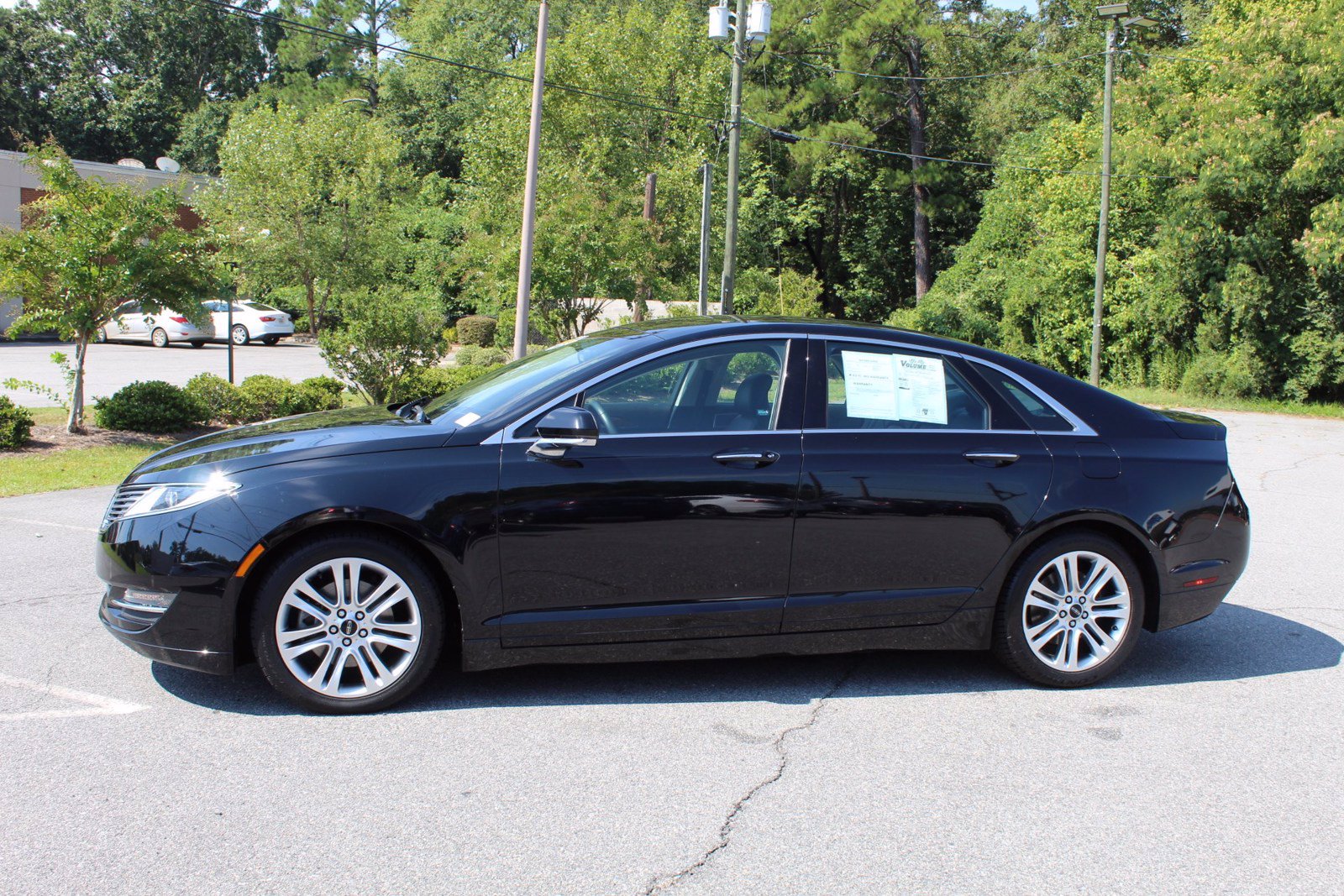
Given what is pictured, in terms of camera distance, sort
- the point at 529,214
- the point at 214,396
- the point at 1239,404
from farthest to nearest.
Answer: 1. the point at 1239,404
2. the point at 529,214
3. the point at 214,396

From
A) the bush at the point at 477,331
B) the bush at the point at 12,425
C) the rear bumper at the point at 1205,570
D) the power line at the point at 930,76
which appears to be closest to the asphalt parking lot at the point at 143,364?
the bush at the point at 12,425

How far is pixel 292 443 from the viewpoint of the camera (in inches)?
177

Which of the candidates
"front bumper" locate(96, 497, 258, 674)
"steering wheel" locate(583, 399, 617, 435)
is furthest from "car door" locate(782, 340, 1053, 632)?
"front bumper" locate(96, 497, 258, 674)

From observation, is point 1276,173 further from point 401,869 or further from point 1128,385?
point 401,869

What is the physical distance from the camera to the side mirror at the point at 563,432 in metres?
4.34

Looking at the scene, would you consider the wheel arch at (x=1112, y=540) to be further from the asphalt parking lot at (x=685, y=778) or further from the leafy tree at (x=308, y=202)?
the leafy tree at (x=308, y=202)

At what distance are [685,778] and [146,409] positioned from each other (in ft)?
37.7

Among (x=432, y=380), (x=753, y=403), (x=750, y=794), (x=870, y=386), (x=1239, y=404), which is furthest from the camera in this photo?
(x=1239, y=404)

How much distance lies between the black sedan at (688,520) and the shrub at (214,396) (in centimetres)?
1010

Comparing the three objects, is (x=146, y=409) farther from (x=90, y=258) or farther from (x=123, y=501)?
(x=123, y=501)

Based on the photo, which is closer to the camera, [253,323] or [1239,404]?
[1239,404]

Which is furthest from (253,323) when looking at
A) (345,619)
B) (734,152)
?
(345,619)

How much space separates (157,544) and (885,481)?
291 cm

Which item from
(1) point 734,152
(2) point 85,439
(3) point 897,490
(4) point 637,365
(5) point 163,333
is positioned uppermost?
(1) point 734,152
